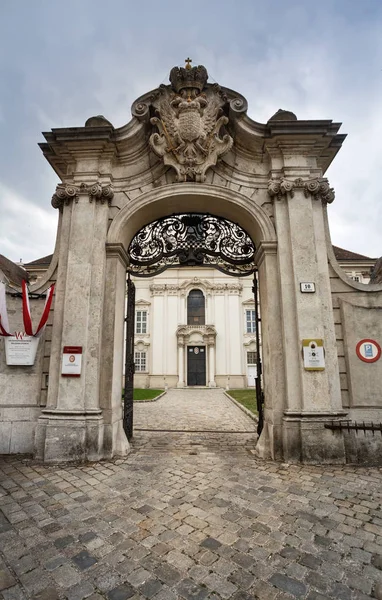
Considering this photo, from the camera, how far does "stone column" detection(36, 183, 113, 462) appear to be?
4.89 metres

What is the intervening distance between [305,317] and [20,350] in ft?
15.7

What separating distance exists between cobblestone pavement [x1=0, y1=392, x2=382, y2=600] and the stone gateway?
29.3 inches

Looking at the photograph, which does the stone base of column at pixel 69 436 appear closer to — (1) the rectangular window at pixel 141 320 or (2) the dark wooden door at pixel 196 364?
(2) the dark wooden door at pixel 196 364

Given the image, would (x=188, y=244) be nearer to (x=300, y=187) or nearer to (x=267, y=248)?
(x=267, y=248)

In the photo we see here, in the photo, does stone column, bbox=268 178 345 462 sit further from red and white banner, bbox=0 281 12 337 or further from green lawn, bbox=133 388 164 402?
green lawn, bbox=133 388 164 402

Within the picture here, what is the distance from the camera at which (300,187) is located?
18.8 ft

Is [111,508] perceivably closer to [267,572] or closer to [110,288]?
[267,572]

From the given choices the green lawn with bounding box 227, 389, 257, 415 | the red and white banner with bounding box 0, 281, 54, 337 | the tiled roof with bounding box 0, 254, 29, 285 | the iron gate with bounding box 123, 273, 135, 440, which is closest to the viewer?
the red and white banner with bounding box 0, 281, 54, 337

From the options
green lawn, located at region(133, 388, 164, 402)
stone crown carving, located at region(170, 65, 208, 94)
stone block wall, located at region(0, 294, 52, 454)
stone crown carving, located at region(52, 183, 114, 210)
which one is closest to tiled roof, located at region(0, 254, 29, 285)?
stone block wall, located at region(0, 294, 52, 454)

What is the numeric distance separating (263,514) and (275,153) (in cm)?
562

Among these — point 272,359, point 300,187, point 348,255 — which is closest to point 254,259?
point 300,187

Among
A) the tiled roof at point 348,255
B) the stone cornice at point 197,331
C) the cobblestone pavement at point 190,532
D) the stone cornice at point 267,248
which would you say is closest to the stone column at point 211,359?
the stone cornice at point 197,331

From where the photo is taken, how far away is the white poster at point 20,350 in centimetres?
546

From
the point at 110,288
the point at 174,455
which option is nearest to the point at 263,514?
the point at 174,455
